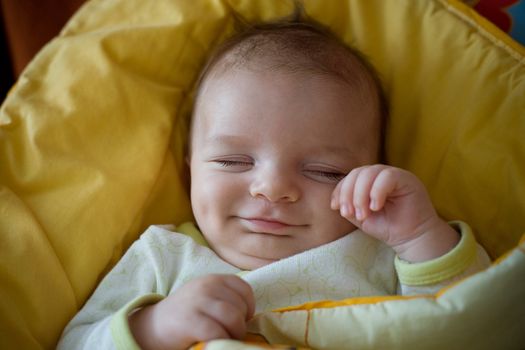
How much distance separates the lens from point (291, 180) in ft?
3.67

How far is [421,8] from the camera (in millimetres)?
1420

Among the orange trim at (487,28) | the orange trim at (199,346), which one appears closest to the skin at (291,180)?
the orange trim at (199,346)

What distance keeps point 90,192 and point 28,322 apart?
273 mm

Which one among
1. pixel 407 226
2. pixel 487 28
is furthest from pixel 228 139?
Answer: pixel 487 28

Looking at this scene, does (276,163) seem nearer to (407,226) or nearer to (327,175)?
(327,175)

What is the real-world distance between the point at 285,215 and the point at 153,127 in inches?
16.2

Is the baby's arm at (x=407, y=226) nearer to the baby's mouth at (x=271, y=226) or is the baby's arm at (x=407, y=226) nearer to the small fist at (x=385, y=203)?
the small fist at (x=385, y=203)

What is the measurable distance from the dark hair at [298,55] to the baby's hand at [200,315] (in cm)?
46

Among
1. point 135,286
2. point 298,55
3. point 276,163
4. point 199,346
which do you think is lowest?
point 135,286

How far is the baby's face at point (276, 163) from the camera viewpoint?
1127 millimetres

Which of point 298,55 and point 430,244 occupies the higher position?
point 298,55

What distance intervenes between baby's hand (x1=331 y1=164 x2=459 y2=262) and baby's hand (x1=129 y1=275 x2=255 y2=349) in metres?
0.23

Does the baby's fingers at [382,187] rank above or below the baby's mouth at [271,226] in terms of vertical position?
above

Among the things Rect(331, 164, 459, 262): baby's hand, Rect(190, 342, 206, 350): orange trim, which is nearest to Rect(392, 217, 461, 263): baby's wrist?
Rect(331, 164, 459, 262): baby's hand
